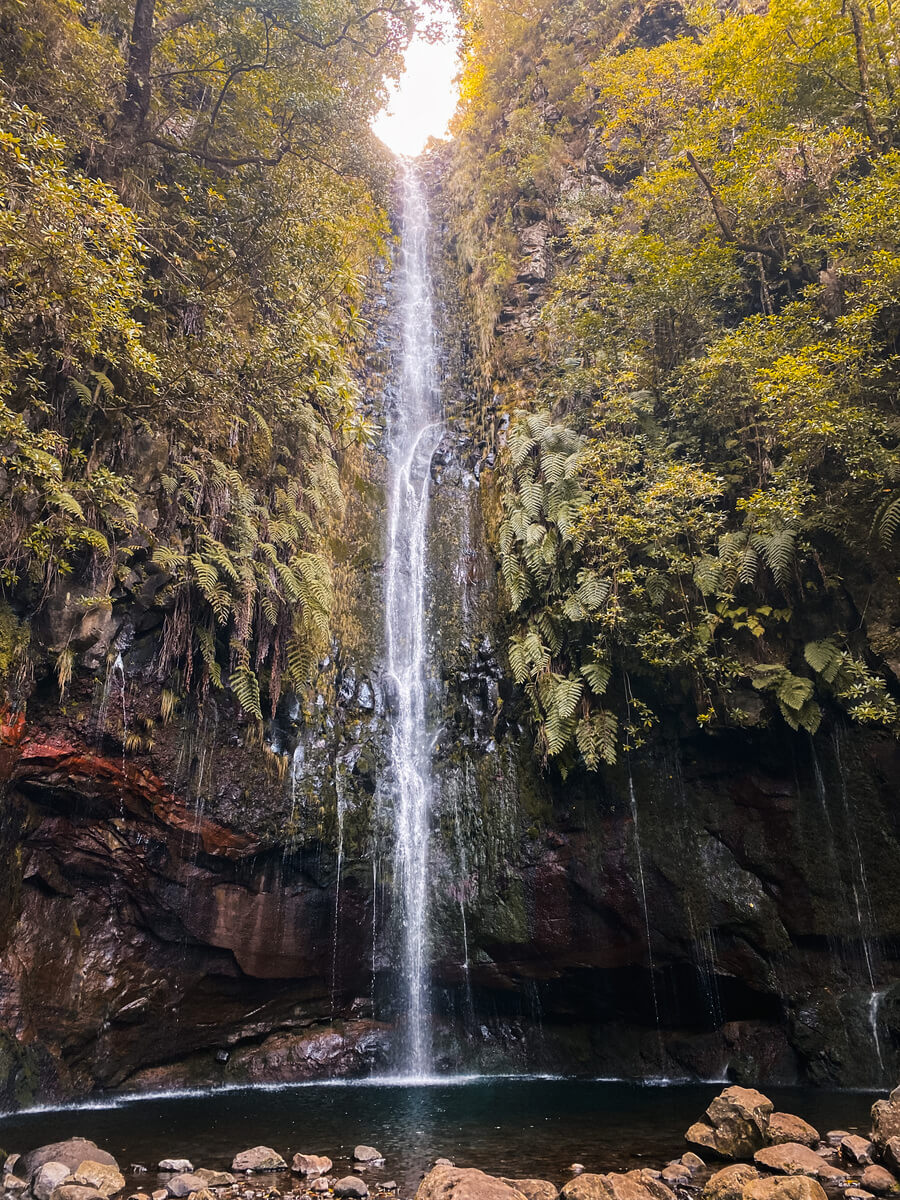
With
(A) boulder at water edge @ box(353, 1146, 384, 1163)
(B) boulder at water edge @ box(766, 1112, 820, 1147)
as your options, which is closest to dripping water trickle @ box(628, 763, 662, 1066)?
(B) boulder at water edge @ box(766, 1112, 820, 1147)

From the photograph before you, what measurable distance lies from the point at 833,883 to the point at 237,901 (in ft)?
28.1

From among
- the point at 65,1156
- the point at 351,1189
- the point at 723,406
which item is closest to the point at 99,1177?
the point at 65,1156

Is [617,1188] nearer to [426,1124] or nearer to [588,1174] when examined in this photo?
[588,1174]

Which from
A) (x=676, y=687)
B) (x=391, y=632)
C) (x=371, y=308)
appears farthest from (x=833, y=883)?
(x=371, y=308)

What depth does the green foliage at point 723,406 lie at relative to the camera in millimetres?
8797

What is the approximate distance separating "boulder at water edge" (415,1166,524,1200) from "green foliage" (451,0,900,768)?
5.32m

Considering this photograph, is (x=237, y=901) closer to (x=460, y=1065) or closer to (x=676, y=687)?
(x=460, y=1065)

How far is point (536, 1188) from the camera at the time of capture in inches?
201

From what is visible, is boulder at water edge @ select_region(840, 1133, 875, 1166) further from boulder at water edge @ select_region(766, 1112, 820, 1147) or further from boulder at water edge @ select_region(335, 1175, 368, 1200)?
boulder at water edge @ select_region(335, 1175, 368, 1200)

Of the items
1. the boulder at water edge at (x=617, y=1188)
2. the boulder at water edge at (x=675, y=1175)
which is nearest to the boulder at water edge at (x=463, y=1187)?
the boulder at water edge at (x=617, y=1188)

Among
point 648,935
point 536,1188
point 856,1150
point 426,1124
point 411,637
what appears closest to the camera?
point 536,1188

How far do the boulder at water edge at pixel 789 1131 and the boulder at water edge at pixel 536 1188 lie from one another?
225 centimetres

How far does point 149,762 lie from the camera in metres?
9.45

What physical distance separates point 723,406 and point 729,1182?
31.7 feet
